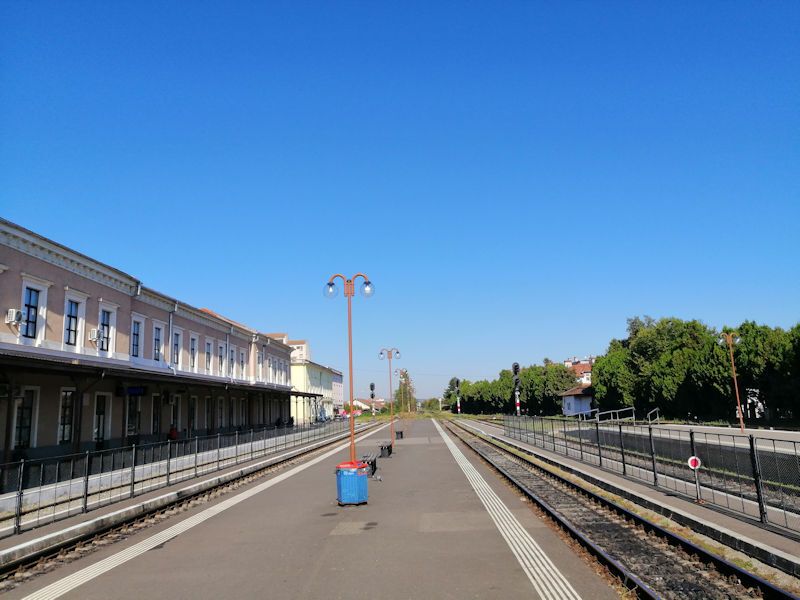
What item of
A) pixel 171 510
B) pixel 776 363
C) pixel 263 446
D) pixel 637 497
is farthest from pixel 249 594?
pixel 776 363

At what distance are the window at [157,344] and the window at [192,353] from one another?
4266mm

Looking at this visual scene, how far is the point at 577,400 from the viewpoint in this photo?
8344 cm

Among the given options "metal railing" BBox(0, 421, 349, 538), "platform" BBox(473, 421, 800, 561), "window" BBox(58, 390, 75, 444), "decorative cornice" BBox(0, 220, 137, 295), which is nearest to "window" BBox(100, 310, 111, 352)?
"decorative cornice" BBox(0, 220, 137, 295)

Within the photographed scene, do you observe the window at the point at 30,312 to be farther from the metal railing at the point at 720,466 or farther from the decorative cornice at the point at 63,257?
the metal railing at the point at 720,466

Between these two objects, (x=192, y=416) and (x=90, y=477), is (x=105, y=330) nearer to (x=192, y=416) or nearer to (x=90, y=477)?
(x=192, y=416)

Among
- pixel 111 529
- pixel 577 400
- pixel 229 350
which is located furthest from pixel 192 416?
pixel 577 400

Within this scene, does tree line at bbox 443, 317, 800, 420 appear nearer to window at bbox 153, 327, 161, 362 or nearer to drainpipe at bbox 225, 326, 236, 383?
drainpipe at bbox 225, 326, 236, 383

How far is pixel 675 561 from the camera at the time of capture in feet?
26.8

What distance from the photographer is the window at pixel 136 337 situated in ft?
95.2

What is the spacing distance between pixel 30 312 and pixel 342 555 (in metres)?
18.8

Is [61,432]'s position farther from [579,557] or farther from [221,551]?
[579,557]

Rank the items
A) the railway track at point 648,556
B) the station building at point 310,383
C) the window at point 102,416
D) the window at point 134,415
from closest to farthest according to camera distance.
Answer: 1. the railway track at point 648,556
2. the window at point 102,416
3. the window at point 134,415
4. the station building at point 310,383

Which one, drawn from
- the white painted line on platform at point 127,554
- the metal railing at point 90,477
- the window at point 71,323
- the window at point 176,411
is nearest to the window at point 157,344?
the window at point 176,411

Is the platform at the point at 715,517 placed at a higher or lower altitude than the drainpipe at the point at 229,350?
lower
